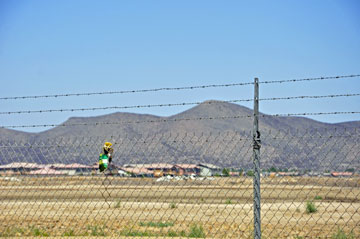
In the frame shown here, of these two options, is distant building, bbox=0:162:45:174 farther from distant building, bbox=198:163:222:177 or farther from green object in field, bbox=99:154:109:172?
distant building, bbox=198:163:222:177

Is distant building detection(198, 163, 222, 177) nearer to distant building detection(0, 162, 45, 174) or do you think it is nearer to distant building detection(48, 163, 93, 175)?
distant building detection(48, 163, 93, 175)

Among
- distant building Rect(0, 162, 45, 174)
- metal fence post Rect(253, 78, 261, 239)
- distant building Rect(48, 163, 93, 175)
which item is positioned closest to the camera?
metal fence post Rect(253, 78, 261, 239)

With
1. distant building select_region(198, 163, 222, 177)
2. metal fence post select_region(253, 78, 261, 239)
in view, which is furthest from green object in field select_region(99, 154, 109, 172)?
metal fence post select_region(253, 78, 261, 239)

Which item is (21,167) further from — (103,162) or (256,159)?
(256,159)

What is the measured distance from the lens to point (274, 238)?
635 inches

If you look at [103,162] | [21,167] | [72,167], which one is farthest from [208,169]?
[21,167]

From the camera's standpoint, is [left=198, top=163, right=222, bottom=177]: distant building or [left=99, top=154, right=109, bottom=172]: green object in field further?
[left=99, top=154, right=109, bottom=172]: green object in field

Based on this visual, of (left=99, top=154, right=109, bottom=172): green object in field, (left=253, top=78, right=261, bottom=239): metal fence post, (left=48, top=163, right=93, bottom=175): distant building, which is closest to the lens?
(left=253, top=78, right=261, bottom=239): metal fence post

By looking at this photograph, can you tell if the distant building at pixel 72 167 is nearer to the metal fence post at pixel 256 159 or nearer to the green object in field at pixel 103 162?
the green object in field at pixel 103 162

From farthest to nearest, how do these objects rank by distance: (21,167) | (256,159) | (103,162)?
1. (21,167)
2. (103,162)
3. (256,159)

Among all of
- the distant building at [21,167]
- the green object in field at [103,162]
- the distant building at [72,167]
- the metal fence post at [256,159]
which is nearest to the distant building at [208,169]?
the metal fence post at [256,159]

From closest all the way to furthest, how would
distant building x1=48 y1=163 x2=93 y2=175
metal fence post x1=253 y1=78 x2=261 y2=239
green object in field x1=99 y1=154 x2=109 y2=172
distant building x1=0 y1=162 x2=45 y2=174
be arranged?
metal fence post x1=253 y1=78 x2=261 y2=239 < distant building x1=48 y1=163 x2=93 y2=175 < green object in field x1=99 y1=154 x2=109 y2=172 < distant building x1=0 y1=162 x2=45 y2=174

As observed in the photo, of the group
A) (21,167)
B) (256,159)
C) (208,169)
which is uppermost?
(208,169)

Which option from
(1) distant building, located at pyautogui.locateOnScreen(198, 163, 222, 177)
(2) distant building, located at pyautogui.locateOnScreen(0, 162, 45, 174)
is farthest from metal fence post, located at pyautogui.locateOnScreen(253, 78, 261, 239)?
(2) distant building, located at pyautogui.locateOnScreen(0, 162, 45, 174)
